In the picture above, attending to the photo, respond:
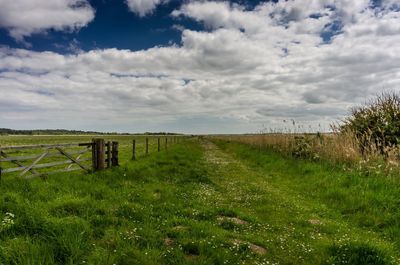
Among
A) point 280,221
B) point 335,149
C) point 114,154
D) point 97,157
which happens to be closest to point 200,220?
point 280,221

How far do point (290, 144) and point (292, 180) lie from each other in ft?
30.0

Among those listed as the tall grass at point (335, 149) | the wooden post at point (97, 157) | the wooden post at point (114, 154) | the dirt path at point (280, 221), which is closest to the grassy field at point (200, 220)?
A: the dirt path at point (280, 221)

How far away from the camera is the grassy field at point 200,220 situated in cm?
660

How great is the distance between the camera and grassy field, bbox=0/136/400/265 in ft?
21.6

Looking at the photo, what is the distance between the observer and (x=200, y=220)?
935 centimetres

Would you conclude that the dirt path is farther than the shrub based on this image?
No

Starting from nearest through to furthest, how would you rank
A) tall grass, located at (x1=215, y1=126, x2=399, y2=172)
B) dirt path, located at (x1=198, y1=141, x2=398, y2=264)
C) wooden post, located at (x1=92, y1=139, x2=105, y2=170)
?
dirt path, located at (x1=198, y1=141, x2=398, y2=264)
tall grass, located at (x1=215, y1=126, x2=399, y2=172)
wooden post, located at (x1=92, y1=139, x2=105, y2=170)

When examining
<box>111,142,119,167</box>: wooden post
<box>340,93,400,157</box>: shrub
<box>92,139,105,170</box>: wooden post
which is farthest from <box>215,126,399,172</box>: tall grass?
<box>92,139,105,170</box>: wooden post

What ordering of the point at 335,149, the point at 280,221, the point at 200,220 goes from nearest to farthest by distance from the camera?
the point at 200,220
the point at 280,221
the point at 335,149

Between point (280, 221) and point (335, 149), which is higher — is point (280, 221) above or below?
below

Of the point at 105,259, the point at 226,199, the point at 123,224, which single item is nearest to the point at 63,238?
the point at 105,259

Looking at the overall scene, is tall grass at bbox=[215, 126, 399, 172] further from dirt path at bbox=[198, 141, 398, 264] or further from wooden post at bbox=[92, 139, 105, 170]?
wooden post at bbox=[92, 139, 105, 170]

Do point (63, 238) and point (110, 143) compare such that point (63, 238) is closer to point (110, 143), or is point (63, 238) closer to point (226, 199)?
point (226, 199)

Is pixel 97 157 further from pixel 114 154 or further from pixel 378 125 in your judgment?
pixel 378 125
